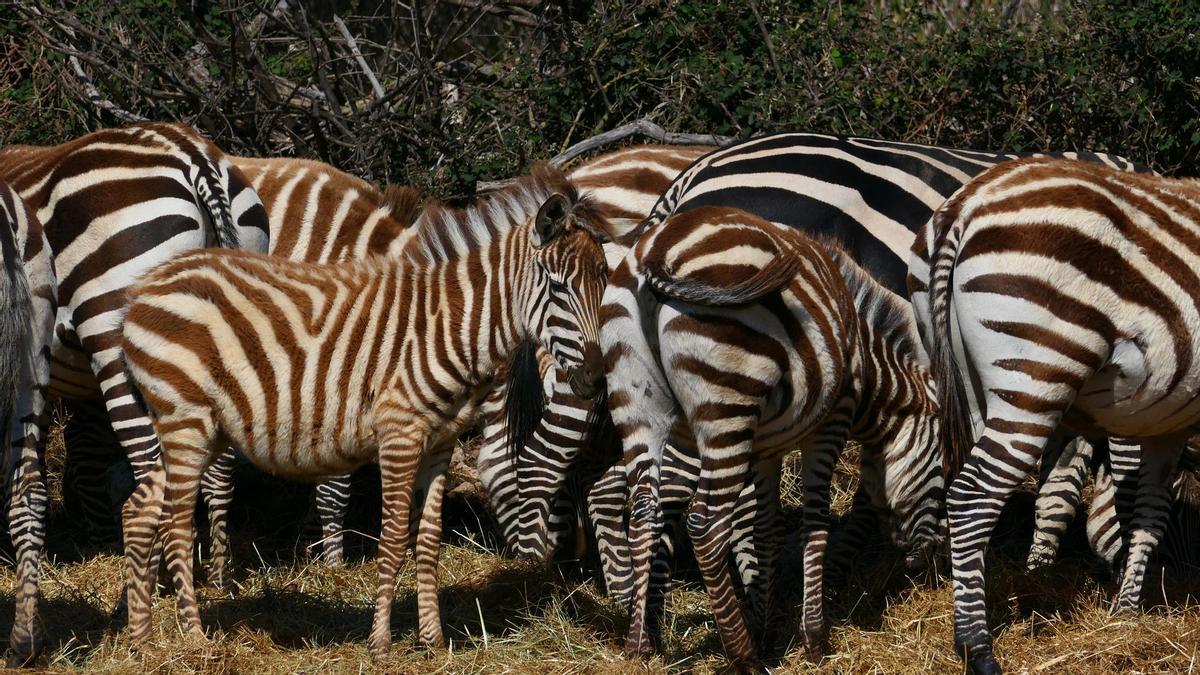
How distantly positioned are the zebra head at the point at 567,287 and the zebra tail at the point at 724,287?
74 cm

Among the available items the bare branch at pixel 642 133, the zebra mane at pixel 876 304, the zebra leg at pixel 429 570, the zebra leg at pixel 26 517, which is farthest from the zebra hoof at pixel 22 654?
the bare branch at pixel 642 133

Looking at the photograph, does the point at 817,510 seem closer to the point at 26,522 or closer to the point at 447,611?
the point at 447,611

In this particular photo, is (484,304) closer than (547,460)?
Yes

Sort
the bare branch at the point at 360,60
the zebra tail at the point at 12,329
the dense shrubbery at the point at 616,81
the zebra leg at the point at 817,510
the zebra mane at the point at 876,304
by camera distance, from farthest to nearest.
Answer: the bare branch at the point at 360,60, the dense shrubbery at the point at 616,81, the zebra mane at the point at 876,304, the zebra leg at the point at 817,510, the zebra tail at the point at 12,329

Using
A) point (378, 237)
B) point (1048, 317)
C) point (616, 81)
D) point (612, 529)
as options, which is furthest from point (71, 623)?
point (616, 81)

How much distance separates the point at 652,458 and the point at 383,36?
35.0 feet

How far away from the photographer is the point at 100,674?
559 cm

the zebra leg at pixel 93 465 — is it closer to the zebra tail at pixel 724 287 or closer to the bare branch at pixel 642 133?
the bare branch at pixel 642 133

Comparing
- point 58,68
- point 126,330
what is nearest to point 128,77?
point 58,68

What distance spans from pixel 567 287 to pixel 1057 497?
10.2 feet

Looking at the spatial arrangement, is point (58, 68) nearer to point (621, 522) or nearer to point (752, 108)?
point (752, 108)

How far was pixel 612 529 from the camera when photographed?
7.23 metres

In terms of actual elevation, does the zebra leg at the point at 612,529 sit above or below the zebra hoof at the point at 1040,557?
above

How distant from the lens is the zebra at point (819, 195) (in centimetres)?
712
